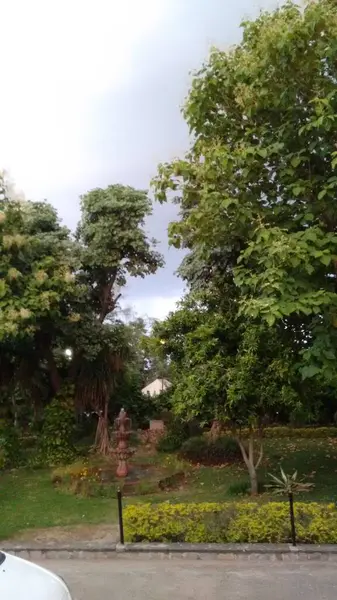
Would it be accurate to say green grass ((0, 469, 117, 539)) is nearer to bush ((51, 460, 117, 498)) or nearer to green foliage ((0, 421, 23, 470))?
bush ((51, 460, 117, 498))

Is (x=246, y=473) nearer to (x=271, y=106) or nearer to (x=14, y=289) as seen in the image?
(x=14, y=289)

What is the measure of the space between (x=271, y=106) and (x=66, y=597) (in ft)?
22.6

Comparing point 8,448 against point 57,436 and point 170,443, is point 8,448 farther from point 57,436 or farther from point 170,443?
point 170,443

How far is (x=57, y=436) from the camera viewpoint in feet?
48.5

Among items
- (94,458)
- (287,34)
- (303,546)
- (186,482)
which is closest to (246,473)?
(186,482)

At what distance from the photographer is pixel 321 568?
6062mm

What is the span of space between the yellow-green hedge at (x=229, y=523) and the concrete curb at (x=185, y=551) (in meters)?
0.19

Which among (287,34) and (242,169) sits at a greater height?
(287,34)

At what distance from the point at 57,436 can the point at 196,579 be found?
9553mm

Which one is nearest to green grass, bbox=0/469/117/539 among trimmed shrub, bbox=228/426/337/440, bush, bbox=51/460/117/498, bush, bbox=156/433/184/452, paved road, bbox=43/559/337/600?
bush, bbox=51/460/117/498

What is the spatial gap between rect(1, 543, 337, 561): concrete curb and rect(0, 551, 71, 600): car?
127 inches

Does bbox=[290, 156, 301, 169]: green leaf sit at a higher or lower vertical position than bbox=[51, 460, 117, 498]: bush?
higher

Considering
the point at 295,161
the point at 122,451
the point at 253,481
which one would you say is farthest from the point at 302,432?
the point at 295,161

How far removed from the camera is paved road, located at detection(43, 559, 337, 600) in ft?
17.8
